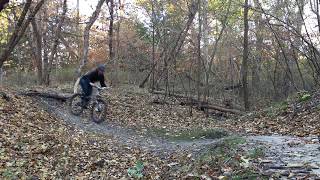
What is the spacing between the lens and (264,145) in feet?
26.5

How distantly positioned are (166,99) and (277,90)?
775cm

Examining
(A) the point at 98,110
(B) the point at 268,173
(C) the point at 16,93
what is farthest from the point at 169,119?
(B) the point at 268,173

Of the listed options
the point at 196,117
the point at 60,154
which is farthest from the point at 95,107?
the point at 196,117

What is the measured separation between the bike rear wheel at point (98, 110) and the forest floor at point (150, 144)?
31 centimetres

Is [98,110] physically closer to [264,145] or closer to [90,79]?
[90,79]

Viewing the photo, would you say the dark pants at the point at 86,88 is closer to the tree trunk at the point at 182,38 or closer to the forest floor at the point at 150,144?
the forest floor at the point at 150,144

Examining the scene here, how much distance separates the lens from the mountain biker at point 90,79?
43.8 feet

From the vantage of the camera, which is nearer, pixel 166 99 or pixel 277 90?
pixel 166 99

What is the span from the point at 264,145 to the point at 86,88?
7.30 m

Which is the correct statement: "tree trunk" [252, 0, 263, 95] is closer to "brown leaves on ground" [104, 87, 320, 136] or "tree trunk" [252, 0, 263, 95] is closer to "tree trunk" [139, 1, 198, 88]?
"tree trunk" [139, 1, 198, 88]

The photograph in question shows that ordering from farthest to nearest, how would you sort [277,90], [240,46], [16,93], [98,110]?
[240,46], [277,90], [16,93], [98,110]

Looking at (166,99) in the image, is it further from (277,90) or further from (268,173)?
(268,173)

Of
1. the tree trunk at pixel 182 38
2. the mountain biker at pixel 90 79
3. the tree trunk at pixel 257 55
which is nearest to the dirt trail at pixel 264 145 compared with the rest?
the mountain biker at pixel 90 79

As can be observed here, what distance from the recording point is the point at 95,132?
1223cm
